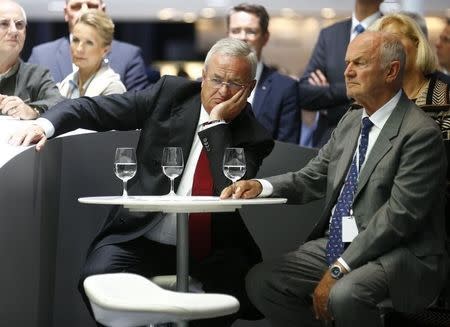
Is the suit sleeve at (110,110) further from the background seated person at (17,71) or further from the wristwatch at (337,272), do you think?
the wristwatch at (337,272)

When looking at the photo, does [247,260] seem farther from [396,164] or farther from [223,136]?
[396,164]

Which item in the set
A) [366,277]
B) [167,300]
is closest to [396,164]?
[366,277]

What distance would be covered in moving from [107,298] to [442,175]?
1491 millimetres

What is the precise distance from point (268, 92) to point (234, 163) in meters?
2.13

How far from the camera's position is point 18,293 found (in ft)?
14.8

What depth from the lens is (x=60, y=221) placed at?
5156mm

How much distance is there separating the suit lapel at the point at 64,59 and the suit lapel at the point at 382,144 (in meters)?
2.80

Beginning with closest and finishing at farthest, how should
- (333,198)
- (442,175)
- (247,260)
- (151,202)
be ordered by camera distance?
1. (151,202)
2. (442,175)
3. (333,198)
4. (247,260)

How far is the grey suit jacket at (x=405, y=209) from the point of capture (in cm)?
423

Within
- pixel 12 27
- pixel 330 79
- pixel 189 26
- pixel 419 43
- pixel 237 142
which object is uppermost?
pixel 419 43

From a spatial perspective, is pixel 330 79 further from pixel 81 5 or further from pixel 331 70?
pixel 81 5

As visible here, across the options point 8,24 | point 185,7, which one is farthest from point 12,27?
point 185,7

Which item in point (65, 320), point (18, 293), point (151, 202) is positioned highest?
point (151, 202)

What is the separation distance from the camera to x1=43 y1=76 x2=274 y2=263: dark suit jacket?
4789 mm
